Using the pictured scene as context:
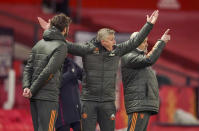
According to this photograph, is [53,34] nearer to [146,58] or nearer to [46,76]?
[46,76]

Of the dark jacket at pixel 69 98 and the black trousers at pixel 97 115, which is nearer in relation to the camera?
the black trousers at pixel 97 115

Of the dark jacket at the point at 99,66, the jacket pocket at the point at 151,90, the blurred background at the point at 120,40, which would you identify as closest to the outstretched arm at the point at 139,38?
the dark jacket at the point at 99,66

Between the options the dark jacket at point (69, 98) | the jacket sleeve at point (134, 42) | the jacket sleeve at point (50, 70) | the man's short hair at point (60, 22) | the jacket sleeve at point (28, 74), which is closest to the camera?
the jacket sleeve at point (50, 70)

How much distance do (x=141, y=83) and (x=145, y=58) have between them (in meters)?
0.30

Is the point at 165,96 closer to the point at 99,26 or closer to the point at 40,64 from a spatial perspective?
the point at 99,26

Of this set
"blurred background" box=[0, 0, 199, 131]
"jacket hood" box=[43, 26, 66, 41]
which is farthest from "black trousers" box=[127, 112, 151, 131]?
"blurred background" box=[0, 0, 199, 131]

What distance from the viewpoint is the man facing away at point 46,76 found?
7.09m

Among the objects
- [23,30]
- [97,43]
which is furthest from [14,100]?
[97,43]

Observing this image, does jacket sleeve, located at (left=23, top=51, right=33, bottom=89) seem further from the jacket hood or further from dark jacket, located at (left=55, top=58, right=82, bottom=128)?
dark jacket, located at (left=55, top=58, right=82, bottom=128)

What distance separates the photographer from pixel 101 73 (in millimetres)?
7633

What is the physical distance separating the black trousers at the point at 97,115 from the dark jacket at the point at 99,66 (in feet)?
0.22

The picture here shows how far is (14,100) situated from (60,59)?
18.9 feet

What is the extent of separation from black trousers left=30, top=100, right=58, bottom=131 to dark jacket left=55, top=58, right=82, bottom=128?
4.05 ft

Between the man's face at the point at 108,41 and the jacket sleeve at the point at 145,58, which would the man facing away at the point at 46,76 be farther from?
the jacket sleeve at the point at 145,58
